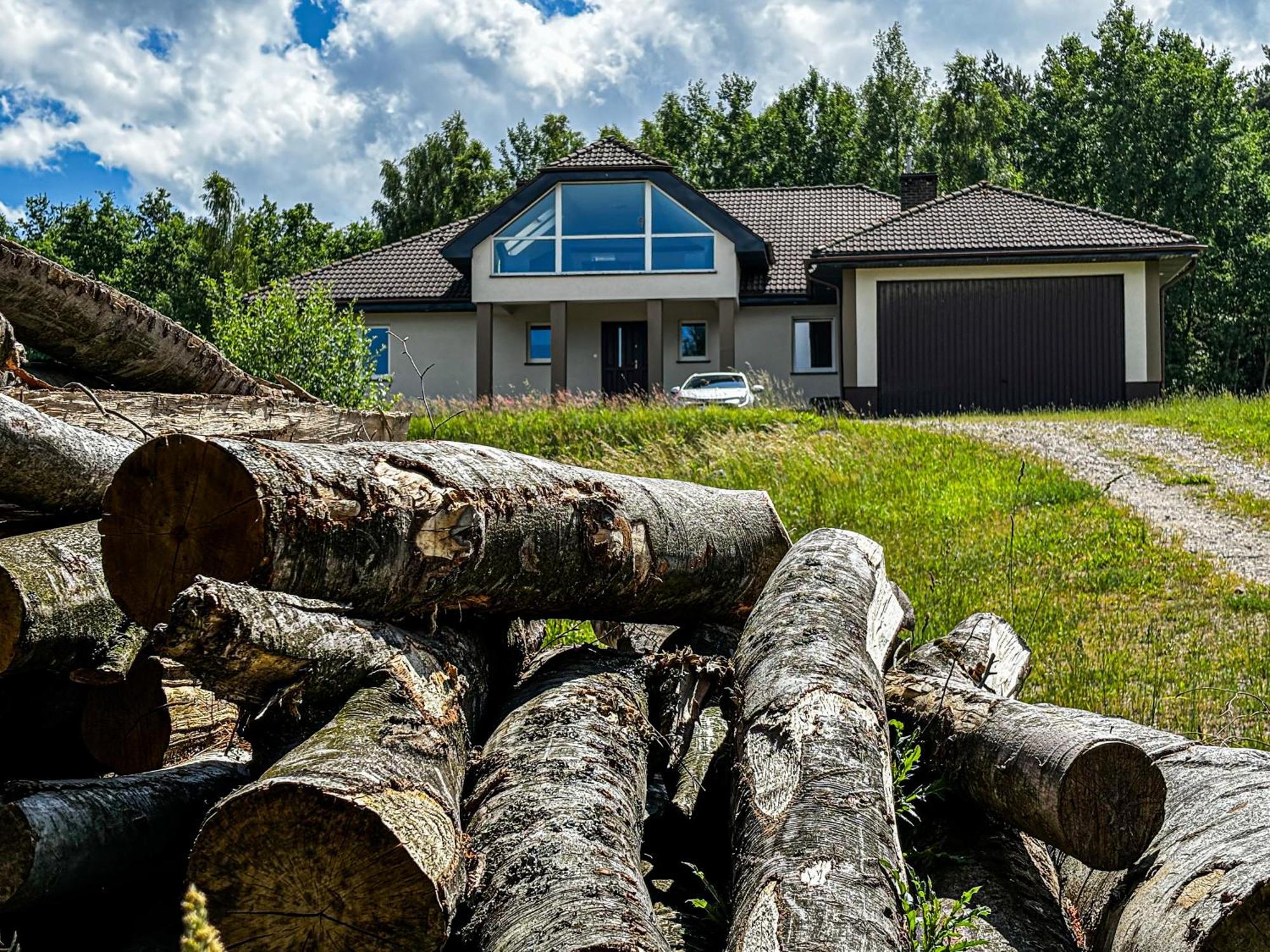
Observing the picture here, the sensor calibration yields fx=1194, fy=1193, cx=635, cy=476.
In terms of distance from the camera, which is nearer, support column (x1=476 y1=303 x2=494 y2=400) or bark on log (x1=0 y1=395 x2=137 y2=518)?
bark on log (x1=0 y1=395 x2=137 y2=518)

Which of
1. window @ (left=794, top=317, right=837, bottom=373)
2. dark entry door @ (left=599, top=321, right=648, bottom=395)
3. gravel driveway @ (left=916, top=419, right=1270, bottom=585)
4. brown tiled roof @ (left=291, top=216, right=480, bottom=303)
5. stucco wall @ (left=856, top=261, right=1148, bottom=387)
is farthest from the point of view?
dark entry door @ (left=599, top=321, right=648, bottom=395)

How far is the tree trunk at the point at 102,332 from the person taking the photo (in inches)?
242

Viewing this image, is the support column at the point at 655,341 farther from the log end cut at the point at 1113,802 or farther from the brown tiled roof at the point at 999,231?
the log end cut at the point at 1113,802

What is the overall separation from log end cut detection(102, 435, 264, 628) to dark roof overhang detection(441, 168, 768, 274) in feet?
82.8

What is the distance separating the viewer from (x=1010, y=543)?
277 inches

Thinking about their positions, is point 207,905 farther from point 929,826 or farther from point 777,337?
point 777,337

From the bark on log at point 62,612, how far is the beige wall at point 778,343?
86.4 feet

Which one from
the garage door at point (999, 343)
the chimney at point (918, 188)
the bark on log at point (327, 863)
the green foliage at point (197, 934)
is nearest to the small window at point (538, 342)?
the garage door at point (999, 343)

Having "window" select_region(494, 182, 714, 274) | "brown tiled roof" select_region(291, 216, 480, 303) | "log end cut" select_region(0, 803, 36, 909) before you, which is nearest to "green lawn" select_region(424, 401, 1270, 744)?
"log end cut" select_region(0, 803, 36, 909)

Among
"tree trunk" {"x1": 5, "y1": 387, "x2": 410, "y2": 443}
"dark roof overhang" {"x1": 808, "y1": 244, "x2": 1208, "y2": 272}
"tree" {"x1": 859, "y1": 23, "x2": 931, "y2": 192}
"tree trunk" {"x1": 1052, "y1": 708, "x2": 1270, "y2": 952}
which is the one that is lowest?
"tree trunk" {"x1": 1052, "y1": 708, "x2": 1270, "y2": 952}

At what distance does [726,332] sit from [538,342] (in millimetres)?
5836

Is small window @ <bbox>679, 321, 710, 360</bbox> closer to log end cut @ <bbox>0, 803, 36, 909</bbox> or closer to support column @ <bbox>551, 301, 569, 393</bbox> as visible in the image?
support column @ <bbox>551, 301, 569, 393</bbox>

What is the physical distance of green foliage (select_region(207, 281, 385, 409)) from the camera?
16.8 m

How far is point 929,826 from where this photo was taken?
3986 millimetres
